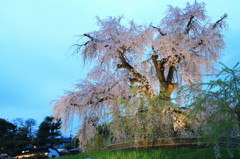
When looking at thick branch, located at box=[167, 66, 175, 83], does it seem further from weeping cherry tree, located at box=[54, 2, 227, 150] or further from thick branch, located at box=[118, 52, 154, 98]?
thick branch, located at box=[118, 52, 154, 98]

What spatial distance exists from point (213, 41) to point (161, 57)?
301cm

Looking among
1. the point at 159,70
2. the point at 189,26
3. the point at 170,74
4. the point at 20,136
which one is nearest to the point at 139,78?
the point at 159,70

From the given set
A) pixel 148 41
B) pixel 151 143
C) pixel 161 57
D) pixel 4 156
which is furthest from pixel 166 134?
pixel 4 156

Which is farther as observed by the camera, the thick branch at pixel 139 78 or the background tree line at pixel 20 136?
the background tree line at pixel 20 136

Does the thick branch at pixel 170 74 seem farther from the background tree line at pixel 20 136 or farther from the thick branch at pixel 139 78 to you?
the background tree line at pixel 20 136

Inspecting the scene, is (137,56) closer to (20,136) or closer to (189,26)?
(189,26)

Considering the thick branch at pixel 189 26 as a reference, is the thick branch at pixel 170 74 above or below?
below

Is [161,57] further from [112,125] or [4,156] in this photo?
[4,156]

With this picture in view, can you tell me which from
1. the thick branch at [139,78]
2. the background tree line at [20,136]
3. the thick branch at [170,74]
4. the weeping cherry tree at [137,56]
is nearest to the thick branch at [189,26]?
the weeping cherry tree at [137,56]

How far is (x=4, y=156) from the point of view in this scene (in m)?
40.5

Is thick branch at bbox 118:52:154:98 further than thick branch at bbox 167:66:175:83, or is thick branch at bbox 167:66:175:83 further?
thick branch at bbox 167:66:175:83

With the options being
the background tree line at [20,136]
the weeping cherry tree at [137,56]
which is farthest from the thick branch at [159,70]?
the background tree line at [20,136]

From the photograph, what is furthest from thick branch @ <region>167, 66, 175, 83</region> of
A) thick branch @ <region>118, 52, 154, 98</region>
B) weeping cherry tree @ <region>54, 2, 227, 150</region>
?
thick branch @ <region>118, 52, 154, 98</region>

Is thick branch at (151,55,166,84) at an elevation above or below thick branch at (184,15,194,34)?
below
